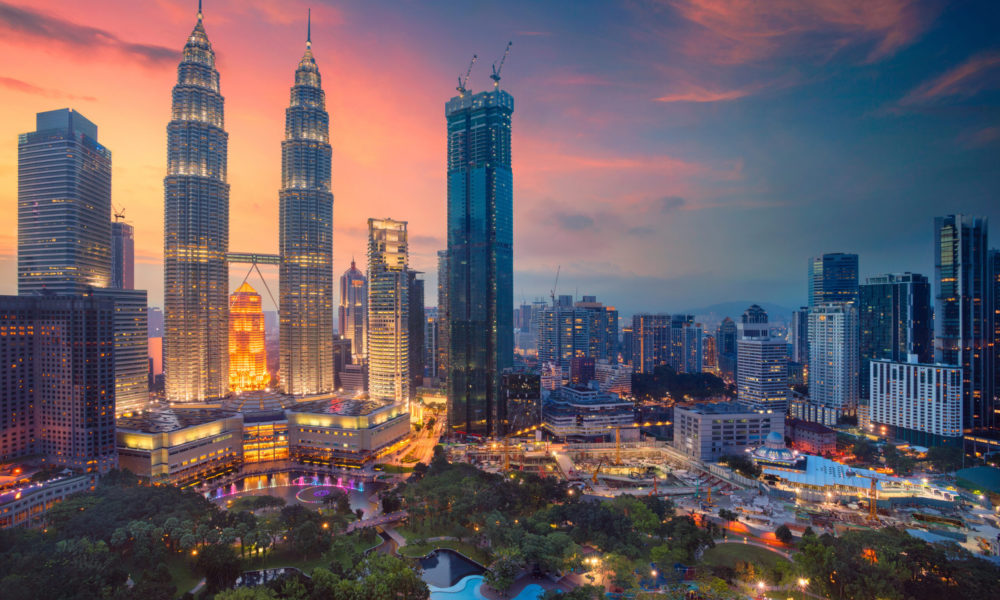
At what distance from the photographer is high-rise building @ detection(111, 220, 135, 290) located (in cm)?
8206

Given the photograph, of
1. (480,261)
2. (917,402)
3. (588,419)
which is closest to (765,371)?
(917,402)

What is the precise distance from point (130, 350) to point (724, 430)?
221 ft

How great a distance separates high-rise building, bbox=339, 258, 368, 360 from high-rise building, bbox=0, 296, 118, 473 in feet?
203

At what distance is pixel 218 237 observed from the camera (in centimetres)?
7094

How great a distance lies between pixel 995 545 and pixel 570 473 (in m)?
27.6

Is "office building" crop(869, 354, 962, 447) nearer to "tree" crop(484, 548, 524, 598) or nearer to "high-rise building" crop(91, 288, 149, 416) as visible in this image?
"tree" crop(484, 548, 524, 598)

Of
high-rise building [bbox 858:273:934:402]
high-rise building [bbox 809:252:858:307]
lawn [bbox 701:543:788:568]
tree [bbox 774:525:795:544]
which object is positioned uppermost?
high-rise building [bbox 809:252:858:307]

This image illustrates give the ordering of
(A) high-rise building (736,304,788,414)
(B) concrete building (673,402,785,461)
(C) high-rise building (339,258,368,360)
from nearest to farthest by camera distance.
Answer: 1. (B) concrete building (673,402,785,461)
2. (A) high-rise building (736,304,788,414)
3. (C) high-rise building (339,258,368,360)

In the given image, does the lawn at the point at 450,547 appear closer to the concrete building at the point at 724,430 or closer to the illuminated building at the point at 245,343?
the concrete building at the point at 724,430

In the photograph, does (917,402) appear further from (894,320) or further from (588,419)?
(588,419)

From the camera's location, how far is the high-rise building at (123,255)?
82.1m

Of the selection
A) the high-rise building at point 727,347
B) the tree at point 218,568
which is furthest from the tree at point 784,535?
the high-rise building at point 727,347

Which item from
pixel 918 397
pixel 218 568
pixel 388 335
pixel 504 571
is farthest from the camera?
pixel 388 335

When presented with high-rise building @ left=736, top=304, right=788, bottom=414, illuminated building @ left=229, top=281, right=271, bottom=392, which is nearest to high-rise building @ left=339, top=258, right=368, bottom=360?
illuminated building @ left=229, top=281, right=271, bottom=392
